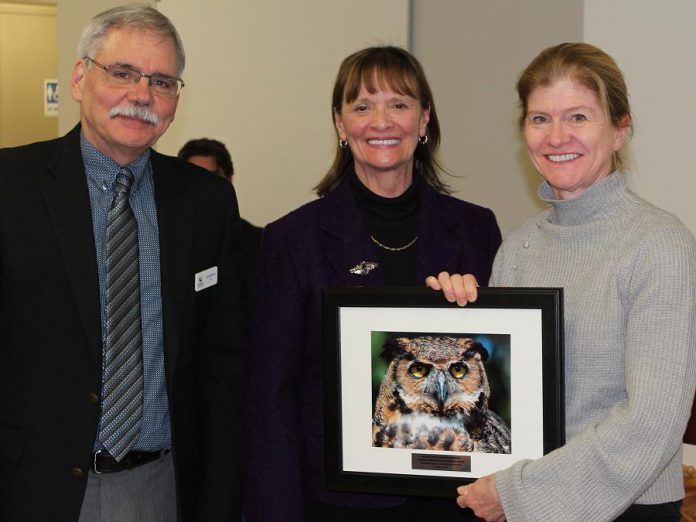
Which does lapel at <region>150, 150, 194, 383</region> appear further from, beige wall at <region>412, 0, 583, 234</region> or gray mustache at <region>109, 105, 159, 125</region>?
beige wall at <region>412, 0, 583, 234</region>

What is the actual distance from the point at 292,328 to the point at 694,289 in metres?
1.00

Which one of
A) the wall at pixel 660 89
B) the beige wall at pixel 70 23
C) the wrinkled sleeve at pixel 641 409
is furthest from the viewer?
the beige wall at pixel 70 23

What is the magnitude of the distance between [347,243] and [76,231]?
712 mm

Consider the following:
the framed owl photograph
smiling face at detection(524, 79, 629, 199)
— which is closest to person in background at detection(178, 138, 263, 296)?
the framed owl photograph

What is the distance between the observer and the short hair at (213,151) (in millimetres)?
4531

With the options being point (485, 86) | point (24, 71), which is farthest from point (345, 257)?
point (24, 71)

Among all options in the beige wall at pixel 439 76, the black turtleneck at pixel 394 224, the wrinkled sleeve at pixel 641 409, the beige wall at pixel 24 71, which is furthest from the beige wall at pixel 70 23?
the wrinkled sleeve at pixel 641 409

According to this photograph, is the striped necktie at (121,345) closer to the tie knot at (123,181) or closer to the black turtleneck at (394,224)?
the tie knot at (123,181)

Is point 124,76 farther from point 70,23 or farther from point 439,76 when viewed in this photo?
point 70,23

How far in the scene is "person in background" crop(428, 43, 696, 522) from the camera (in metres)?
1.78

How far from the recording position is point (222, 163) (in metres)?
→ 4.52

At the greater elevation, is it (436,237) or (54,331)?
(436,237)

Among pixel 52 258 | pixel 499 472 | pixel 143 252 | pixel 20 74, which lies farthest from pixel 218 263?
pixel 20 74

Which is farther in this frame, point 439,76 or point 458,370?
point 439,76
